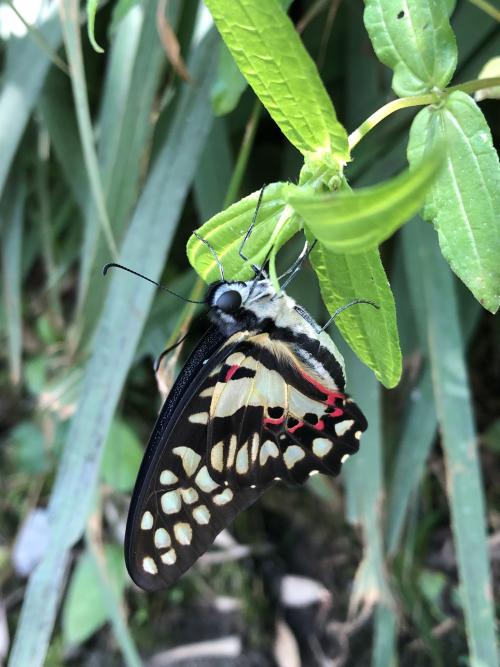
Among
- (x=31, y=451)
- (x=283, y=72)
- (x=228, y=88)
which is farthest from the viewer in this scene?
(x=31, y=451)

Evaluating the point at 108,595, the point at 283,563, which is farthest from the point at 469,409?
the point at 283,563

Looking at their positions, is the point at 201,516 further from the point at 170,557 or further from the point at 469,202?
the point at 469,202

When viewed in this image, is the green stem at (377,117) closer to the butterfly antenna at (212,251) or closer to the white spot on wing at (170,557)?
the butterfly antenna at (212,251)

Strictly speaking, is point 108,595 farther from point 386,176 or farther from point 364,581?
point 386,176

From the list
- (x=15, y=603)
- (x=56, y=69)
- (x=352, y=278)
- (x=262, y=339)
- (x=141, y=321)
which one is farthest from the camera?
(x=15, y=603)

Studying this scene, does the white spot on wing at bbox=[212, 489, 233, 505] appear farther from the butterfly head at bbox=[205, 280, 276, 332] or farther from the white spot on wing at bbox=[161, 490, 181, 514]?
the butterfly head at bbox=[205, 280, 276, 332]

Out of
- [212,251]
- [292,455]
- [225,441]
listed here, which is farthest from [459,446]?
[212,251]
